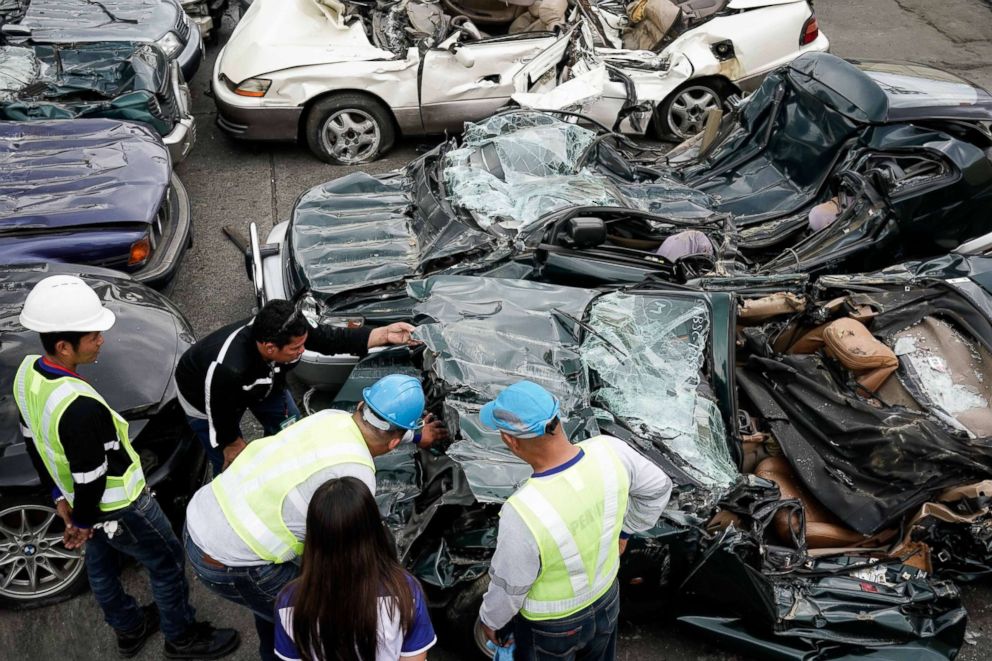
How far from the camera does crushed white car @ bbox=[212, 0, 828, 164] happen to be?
6.96 metres

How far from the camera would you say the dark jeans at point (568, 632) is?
276cm

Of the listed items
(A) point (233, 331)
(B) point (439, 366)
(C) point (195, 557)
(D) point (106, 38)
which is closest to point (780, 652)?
(B) point (439, 366)

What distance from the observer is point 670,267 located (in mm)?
4555

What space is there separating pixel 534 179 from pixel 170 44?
14.1 ft

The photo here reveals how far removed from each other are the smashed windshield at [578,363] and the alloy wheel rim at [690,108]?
13.3 ft

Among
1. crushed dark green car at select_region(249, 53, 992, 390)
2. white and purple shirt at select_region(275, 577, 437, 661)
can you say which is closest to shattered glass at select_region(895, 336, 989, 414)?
crushed dark green car at select_region(249, 53, 992, 390)

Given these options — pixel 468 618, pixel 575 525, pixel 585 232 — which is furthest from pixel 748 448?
pixel 575 525

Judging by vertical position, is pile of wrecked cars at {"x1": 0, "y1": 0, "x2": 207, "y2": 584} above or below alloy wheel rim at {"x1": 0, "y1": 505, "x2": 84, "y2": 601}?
above

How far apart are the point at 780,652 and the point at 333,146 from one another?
18.2 feet

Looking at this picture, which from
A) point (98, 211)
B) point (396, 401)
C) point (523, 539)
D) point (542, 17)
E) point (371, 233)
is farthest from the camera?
point (542, 17)

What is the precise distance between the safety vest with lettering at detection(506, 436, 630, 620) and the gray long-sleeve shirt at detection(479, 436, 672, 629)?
0.11 feet

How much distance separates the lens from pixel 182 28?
775 centimetres

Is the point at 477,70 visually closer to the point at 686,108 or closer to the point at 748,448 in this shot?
the point at 686,108

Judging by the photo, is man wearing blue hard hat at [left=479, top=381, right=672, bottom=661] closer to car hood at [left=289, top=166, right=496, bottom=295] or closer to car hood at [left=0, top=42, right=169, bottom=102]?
car hood at [left=289, top=166, right=496, bottom=295]
